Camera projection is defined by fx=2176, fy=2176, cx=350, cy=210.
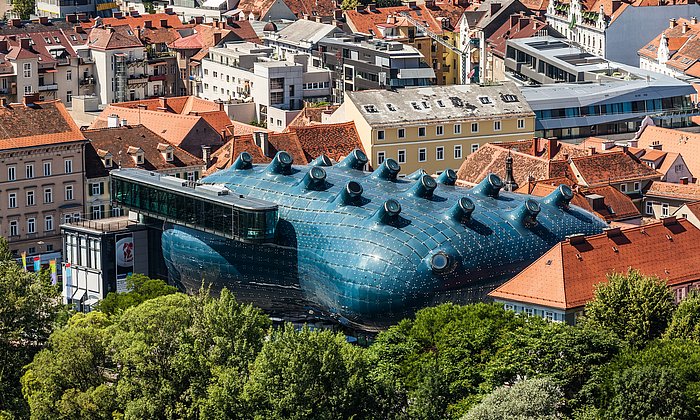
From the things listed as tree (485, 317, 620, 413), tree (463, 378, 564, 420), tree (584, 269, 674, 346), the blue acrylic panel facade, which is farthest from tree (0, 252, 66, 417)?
tree (584, 269, 674, 346)

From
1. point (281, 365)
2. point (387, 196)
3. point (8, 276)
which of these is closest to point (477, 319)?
point (281, 365)

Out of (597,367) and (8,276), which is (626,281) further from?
(8,276)

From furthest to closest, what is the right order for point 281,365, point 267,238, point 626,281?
point 267,238
point 626,281
point 281,365

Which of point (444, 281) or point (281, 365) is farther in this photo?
point (444, 281)

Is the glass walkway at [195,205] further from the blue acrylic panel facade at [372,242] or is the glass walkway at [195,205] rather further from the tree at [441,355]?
the tree at [441,355]

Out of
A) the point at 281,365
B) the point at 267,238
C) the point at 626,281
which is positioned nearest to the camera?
the point at 281,365

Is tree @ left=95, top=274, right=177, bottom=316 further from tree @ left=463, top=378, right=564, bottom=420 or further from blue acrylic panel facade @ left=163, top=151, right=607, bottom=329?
tree @ left=463, top=378, right=564, bottom=420
